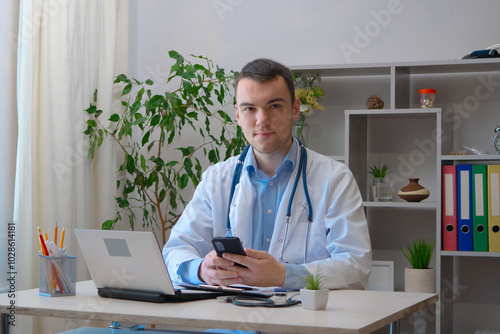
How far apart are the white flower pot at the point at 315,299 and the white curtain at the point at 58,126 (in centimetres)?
171

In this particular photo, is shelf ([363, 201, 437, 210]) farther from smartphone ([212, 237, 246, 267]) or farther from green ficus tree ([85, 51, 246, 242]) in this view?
smartphone ([212, 237, 246, 267])

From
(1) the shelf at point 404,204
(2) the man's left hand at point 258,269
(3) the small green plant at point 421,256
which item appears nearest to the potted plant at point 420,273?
(3) the small green plant at point 421,256

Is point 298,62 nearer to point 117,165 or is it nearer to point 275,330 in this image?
point 117,165

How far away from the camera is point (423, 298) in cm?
162

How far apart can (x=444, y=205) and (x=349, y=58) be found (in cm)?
93

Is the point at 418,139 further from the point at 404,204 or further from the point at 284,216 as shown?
the point at 284,216

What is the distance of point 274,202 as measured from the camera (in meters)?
2.11

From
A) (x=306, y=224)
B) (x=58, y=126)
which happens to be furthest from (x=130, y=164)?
(x=306, y=224)

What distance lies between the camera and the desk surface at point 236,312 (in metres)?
1.23

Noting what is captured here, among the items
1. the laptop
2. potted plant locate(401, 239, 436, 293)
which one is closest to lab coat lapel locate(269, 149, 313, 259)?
the laptop

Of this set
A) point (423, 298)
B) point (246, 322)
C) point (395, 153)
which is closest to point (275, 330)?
point (246, 322)

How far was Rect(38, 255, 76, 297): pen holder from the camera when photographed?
1602 mm

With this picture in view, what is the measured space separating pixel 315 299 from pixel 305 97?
5.86 feet

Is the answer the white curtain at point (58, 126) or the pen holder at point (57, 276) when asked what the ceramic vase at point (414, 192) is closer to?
the white curtain at point (58, 126)
